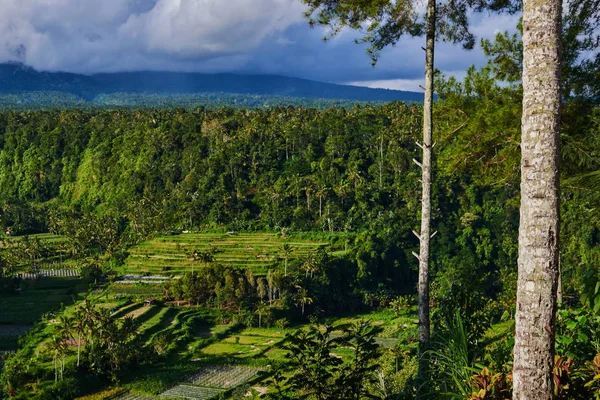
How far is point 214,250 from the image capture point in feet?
178

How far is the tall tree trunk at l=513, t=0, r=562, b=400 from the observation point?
10.7 ft

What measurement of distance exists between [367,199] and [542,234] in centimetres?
5947

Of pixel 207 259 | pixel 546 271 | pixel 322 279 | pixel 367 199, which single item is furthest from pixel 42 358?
pixel 367 199

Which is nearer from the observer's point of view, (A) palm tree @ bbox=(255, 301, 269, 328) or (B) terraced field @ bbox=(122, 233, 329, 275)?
(A) palm tree @ bbox=(255, 301, 269, 328)

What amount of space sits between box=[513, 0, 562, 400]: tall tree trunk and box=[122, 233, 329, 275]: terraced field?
47183 mm

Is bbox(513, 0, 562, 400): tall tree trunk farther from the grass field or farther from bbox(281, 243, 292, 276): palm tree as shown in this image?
bbox(281, 243, 292, 276): palm tree

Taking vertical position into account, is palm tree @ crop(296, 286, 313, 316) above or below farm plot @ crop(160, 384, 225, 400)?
above

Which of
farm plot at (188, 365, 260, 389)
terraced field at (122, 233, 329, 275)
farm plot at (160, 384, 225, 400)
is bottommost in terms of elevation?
farm plot at (188, 365, 260, 389)

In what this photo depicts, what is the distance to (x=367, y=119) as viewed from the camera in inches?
2876

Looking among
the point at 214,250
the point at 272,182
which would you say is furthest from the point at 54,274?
the point at 272,182

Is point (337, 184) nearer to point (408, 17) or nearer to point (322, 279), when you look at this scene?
point (322, 279)

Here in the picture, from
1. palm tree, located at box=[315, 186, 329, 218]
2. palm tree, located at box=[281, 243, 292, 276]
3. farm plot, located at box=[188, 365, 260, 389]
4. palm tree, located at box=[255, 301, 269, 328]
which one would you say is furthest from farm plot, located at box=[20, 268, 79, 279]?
farm plot, located at box=[188, 365, 260, 389]

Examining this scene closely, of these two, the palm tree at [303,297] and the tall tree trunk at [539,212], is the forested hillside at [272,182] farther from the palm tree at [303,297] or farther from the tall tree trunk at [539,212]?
the tall tree trunk at [539,212]

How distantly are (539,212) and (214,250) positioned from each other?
5190cm
